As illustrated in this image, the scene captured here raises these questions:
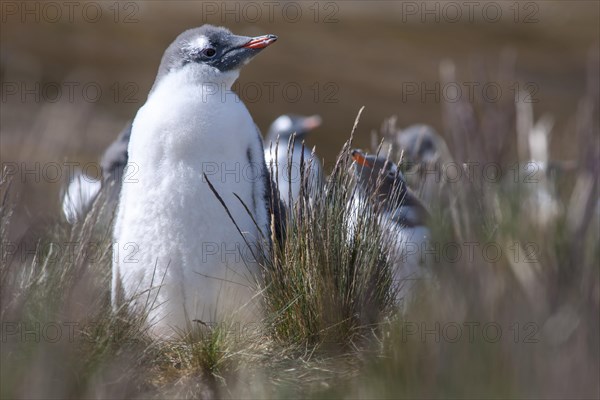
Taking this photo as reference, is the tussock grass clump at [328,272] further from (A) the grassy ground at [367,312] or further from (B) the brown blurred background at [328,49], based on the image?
(B) the brown blurred background at [328,49]

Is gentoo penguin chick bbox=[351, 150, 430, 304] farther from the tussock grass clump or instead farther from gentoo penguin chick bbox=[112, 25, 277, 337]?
gentoo penguin chick bbox=[112, 25, 277, 337]

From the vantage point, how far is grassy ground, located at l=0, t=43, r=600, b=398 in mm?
2039

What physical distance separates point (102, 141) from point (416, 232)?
37.8 ft

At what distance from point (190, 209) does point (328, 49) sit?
17.8 m

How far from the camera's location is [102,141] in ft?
50.3

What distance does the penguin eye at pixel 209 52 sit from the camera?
4148 mm

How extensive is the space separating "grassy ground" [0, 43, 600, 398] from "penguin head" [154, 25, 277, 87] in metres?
0.72

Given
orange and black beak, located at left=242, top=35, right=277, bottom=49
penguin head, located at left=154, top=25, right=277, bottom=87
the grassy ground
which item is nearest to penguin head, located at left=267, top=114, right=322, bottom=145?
the grassy ground

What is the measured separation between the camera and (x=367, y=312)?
363 cm

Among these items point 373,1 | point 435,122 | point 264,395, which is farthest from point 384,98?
point 264,395

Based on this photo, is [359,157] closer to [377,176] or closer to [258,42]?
[377,176]

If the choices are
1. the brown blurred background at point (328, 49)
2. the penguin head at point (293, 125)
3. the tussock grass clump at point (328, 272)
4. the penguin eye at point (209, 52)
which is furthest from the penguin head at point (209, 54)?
the brown blurred background at point (328, 49)

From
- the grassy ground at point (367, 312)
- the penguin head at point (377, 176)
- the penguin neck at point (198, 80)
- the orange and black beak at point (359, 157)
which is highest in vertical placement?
the penguin neck at point (198, 80)

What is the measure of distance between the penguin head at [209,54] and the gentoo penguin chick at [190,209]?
13 millimetres
